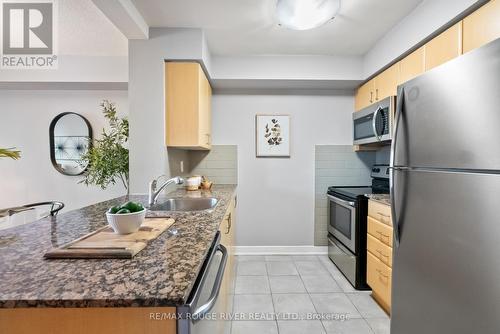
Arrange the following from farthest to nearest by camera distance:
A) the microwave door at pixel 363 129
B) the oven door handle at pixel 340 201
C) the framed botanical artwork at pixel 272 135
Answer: the framed botanical artwork at pixel 272 135 → the microwave door at pixel 363 129 → the oven door handle at pixel 340 201

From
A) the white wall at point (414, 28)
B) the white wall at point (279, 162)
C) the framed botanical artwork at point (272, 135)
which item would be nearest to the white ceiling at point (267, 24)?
the white wall at point (414, 28)

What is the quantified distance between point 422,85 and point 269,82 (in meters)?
1.81

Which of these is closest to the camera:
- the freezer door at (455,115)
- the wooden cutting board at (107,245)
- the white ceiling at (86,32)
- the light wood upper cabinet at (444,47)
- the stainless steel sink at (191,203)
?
the wooden cutting board at (107,245)

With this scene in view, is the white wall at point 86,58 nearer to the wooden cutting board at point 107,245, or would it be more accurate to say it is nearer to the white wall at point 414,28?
the wooden cutting board at point 107,245

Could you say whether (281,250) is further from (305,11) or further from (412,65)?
(305,11)

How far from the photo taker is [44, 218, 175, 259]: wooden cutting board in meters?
0.79

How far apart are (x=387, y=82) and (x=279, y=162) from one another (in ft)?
4.71

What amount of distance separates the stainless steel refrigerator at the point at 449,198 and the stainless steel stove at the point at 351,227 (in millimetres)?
830

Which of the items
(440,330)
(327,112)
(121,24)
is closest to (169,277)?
(440,330)

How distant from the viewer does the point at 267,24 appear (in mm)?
2107

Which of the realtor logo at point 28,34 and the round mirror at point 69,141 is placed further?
the round mirror at point 69,141

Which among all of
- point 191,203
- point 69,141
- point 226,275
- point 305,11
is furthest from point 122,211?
point 69,141

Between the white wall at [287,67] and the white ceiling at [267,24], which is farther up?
the white ceiling at [267,24]

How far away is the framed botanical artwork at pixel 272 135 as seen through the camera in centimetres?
312
